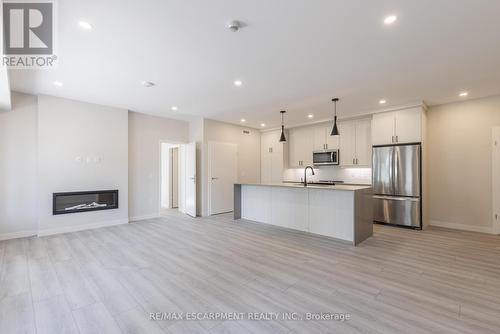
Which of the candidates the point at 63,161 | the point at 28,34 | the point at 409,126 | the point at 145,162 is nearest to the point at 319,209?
the point at 409,126

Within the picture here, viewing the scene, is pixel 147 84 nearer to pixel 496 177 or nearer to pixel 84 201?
pixel 84 201

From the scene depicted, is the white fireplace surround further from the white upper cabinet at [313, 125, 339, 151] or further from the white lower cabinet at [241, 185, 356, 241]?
the white upper cabinet at [313, 125, 339, 151]

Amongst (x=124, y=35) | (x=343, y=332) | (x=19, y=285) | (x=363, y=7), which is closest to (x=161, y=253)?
(x=19, y=285)

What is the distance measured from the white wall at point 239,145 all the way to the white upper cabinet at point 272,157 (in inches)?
7.1

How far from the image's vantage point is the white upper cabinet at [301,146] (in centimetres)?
715

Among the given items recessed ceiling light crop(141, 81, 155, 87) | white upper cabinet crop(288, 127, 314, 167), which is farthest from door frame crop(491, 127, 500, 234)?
recessed ceiling light crop(141, 81, 155, 87)

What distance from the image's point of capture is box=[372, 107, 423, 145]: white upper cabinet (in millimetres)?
4906

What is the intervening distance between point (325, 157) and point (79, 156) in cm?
613

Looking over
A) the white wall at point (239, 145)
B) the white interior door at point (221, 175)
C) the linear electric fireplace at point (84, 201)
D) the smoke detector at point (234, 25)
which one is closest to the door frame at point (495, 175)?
the smoke detector at point (234, 25)

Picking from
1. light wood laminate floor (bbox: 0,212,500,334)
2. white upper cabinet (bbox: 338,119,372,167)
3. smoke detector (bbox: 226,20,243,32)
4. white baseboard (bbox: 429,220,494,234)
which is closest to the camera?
light wood laminate floor (bbox: 0,212,500,334)

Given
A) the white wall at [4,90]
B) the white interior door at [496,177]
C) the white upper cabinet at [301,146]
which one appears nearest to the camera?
the white wall at [4,90]

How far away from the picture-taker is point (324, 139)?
22.3ft

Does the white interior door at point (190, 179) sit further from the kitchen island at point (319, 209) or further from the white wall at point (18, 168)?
the white wall at point (18, 168)

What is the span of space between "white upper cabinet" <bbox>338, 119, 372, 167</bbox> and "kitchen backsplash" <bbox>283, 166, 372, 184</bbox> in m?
0.36
